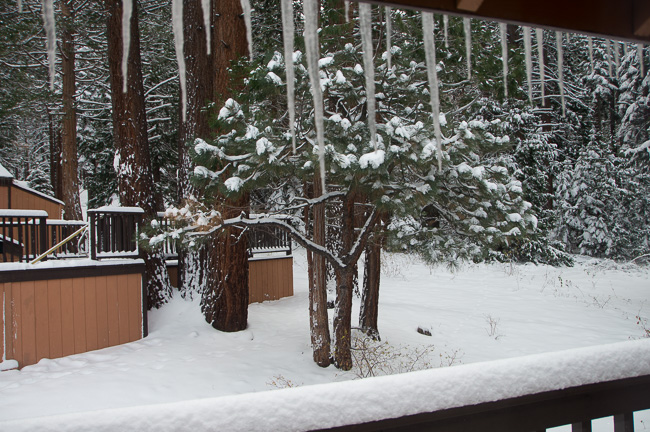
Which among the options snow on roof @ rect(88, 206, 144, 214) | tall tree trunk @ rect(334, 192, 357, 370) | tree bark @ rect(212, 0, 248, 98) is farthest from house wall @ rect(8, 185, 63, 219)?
tall tree trunk @ rect(334, 192, 357, 370)

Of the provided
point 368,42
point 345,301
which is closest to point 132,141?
point 345,301

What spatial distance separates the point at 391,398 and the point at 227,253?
672 cm

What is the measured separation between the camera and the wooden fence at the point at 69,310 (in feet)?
19.9

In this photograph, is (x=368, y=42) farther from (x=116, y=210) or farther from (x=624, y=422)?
(x=116, y=210)

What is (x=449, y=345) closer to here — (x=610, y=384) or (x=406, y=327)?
(x=406, y=327)

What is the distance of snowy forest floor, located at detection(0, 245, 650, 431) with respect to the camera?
5191 mm

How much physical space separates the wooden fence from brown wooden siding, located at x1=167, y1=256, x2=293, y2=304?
201cm

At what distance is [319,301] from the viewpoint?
629 cm

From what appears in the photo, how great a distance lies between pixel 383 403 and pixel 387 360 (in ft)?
18.5

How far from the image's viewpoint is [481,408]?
4.03 ft

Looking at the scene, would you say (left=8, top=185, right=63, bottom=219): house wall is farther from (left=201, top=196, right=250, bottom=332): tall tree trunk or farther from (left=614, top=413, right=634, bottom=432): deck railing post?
(left=614, top=413, right=634, bottom=432): deck railing post

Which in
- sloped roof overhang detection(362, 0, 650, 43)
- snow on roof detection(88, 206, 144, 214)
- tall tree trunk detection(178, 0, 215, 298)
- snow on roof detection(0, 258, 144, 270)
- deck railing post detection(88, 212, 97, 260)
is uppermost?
tall tree trunk detection(178, 0, 215, 298)

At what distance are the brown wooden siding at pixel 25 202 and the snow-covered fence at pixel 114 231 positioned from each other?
283 inches

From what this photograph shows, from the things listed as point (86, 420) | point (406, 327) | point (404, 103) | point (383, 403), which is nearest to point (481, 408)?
point (383, 403)
